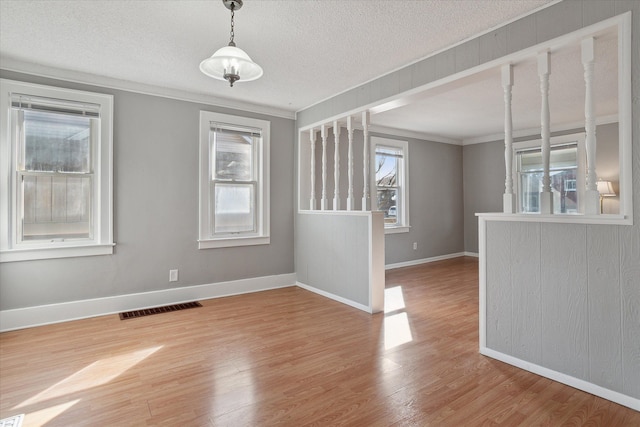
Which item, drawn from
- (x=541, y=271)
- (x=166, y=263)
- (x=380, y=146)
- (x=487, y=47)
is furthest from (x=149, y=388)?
(x=380, y=146)

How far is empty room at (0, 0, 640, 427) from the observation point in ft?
6.50

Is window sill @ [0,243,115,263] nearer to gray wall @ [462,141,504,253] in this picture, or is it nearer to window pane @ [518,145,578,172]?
gray wall @ [462,141,504,253]

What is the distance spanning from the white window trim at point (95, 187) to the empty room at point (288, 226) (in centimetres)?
2

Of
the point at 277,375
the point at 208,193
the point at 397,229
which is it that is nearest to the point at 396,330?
the point at 277,375

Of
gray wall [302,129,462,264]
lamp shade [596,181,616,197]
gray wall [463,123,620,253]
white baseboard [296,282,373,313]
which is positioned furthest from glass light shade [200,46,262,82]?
lamp shade [596,181,616,197]

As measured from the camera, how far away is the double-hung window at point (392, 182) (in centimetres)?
601

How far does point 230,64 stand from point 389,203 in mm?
4562

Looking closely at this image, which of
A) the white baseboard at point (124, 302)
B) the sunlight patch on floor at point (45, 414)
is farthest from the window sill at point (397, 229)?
the sunlight patch on floor at point (45, 414)

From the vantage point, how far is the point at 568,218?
6.95 feet

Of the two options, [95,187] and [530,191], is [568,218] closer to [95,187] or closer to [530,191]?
[95,187]

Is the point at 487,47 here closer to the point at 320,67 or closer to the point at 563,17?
the point at 563,17

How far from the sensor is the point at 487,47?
2590mm

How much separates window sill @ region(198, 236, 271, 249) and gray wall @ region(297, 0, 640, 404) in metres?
2.93

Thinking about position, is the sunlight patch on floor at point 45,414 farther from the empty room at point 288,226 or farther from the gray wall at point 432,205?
the gray wall at point 432,205
